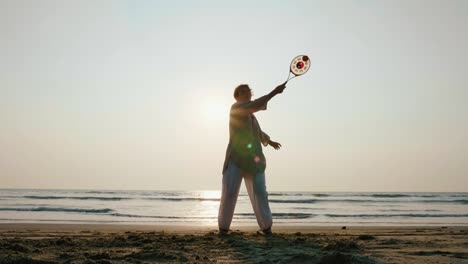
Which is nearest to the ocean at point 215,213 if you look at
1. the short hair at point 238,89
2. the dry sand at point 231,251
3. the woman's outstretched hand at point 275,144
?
the woman's outstretched hand at point 275,144

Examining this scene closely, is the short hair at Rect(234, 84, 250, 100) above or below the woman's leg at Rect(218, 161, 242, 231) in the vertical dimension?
above

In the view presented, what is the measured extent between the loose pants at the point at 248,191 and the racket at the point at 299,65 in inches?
62.5

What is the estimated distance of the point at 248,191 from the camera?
7.18 m

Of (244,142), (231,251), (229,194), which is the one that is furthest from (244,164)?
(231,251)

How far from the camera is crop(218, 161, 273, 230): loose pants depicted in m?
7.02

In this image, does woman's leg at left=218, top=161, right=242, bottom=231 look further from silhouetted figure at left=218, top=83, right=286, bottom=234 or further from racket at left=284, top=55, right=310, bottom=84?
racket at left=284, top=55, right=310, bottom=84

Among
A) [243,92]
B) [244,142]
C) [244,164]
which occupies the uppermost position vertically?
[243,92]

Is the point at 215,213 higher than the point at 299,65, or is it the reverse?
the point at 299,65

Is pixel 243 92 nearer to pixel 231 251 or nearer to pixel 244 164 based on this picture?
pixel 244 164

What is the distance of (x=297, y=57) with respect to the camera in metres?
7.13

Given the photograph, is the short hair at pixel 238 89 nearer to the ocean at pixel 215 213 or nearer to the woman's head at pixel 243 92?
the woman's head at pixel 243 92

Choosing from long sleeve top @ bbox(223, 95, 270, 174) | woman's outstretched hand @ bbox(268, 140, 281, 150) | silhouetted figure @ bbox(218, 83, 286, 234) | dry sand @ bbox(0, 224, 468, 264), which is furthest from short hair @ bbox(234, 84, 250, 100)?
dry sand @ bbox(0, 224, 468, 264)

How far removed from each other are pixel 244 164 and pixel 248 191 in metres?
0.42

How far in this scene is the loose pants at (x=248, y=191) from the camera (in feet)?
23.0
